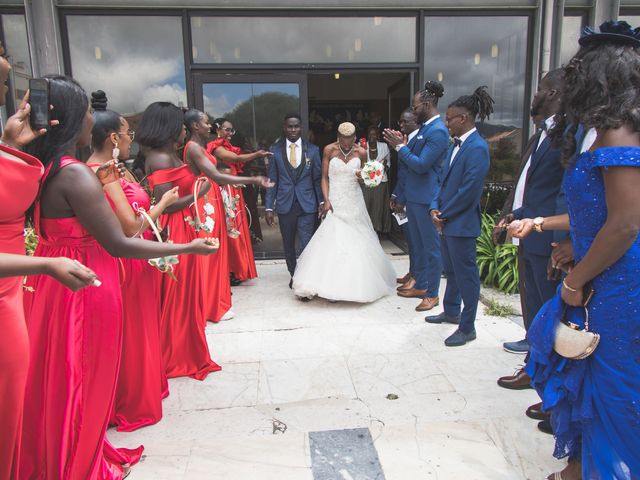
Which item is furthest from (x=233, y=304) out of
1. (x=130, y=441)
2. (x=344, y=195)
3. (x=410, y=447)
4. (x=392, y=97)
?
(x=392, y=97)

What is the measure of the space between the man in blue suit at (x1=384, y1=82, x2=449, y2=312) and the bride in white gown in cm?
54

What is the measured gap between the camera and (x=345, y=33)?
6977 mm

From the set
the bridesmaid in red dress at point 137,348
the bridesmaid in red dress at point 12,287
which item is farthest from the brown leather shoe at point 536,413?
the bridesmaid in red dress at point 12,287

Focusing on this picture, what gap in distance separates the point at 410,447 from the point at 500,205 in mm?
5446

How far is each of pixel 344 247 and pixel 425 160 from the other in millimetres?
1290

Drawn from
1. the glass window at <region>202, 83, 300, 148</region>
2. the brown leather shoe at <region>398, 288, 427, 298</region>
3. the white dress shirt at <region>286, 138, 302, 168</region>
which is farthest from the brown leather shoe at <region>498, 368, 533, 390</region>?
the glass window at <region>202, 83, 300, 148</region>

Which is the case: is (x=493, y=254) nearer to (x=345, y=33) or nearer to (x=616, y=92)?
(x=345, y=33)

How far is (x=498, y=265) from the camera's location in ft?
19.5

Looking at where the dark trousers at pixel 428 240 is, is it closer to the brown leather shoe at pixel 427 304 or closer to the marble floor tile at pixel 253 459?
the brown leather shoe at pixel 427 304

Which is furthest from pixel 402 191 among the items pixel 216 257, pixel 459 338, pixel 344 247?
pixel 216 257

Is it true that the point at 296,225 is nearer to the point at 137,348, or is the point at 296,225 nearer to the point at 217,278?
the point at 217,278

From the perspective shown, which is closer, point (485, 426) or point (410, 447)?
point (410, 447)

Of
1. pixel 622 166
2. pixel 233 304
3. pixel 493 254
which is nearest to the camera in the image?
pixel 622 166

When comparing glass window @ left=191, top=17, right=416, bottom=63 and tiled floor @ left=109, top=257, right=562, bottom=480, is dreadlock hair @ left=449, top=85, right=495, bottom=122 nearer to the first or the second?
tiled floor @ left=109, top=257, right=562, bottom=480
